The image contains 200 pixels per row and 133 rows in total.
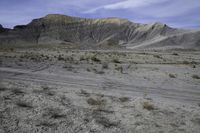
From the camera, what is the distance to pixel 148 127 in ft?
28.8

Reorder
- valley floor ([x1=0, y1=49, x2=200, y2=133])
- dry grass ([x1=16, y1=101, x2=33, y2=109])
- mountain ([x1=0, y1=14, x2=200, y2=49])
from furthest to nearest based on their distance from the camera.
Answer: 1. mountain ([x1=0, y1=14, x2=200, y2=49])
2. dry grass ([x1=16, y1=101, x2=33, y2=109])
3. valley floor ([x1=0, y1=49, x2=200, y2=133])

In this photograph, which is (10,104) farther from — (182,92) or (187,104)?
(182,92)

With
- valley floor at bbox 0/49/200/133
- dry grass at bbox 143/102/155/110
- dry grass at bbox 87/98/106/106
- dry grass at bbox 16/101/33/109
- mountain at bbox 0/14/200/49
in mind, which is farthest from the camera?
mountain at bbox 0/14/200/49

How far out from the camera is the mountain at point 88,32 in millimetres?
139625

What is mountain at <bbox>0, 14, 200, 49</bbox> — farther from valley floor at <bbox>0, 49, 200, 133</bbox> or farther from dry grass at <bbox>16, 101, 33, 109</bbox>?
dry grass at <bbox>16, 101, 33, 109</bbox>

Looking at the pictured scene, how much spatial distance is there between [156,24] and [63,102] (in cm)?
14986

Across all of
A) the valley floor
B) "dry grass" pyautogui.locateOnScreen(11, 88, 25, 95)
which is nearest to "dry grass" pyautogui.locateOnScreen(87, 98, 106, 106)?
the valley floor

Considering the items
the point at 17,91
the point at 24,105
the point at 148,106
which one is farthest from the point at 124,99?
the point at 17,91

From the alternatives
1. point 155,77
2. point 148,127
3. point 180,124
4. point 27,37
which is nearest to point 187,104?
point 180,124

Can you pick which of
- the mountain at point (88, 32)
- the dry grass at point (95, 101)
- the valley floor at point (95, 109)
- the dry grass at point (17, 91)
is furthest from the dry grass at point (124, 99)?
the mountain at point (88, 32)

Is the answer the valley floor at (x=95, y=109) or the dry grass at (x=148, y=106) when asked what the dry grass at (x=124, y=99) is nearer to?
the valley floor at (x=95, y=109)

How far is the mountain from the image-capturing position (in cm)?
13962

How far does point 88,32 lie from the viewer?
162750 mm

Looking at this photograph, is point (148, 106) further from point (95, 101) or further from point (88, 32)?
point (88, 32)
